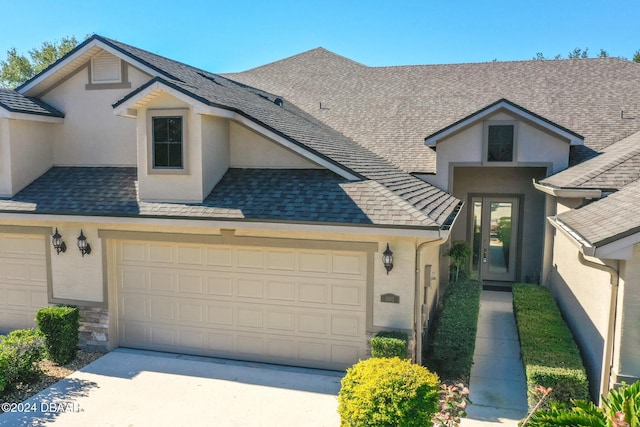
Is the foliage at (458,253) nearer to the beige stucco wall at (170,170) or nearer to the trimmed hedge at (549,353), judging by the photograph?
the trimmed hedge at (549,353)

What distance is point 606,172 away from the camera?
34.6 feet

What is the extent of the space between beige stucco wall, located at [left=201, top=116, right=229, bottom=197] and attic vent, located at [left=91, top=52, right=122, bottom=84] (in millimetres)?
3128

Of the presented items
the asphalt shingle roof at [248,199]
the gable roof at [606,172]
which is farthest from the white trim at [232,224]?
the gable roof at [606,172]

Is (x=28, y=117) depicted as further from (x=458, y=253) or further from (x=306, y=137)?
(x=458, y=253)

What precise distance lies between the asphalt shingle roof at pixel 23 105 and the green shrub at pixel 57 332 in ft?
14.5

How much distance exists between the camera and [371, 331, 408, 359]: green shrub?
8047 mm

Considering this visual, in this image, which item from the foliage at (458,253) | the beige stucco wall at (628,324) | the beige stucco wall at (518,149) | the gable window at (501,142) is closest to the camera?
the beige stucco wall at (628,324)

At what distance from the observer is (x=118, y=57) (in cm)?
1145

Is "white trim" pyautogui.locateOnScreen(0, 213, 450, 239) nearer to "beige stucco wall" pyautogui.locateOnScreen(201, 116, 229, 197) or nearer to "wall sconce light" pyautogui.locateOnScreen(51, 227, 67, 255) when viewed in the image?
"wall sconce light" pyautogui.locateOnScreen(51, 227, 67, 255)

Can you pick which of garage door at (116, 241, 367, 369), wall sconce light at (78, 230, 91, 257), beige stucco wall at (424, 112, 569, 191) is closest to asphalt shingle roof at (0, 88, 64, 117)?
wall sconce light at (78, 230, 91, 257)

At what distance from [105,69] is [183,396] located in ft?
25.2

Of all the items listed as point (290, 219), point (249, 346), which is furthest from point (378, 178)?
point (249, 346)

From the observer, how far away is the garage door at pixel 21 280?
10.6 meters

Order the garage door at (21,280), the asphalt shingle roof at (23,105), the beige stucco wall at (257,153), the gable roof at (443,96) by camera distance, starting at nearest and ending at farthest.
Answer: the beige stucco wall at (257,153) < the garage door at (21,280) < the asphalt shingle roof at (23,105) < the gable roof at (443,96)
